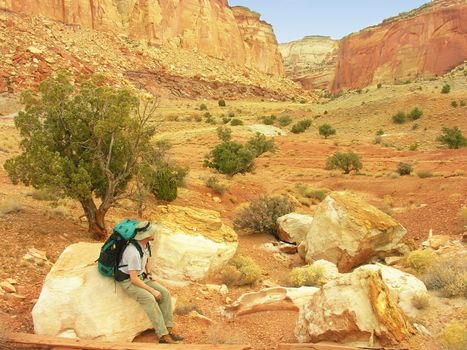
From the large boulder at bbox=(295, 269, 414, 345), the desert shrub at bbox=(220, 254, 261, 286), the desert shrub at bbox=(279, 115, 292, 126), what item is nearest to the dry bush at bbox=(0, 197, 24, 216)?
the desert shrub at bbox=(220, 254, 261, 286)

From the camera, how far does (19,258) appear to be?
736cm

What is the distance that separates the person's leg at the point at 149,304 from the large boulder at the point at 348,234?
456 centimetres

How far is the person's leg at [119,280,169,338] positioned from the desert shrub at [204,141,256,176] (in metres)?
14.4

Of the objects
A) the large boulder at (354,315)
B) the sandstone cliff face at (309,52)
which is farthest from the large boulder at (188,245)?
the sandstone cliff face at (309,52)

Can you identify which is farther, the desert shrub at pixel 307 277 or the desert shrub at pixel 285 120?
the desert shrub at pixel 285 120

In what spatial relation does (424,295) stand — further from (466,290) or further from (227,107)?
(227,107)

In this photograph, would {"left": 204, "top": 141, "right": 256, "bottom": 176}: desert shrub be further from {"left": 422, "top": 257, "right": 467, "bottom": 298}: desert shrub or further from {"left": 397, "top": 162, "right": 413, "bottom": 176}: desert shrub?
{"left": 422, "top": 257, "right": 467, "bottom": 298}: desert shrub

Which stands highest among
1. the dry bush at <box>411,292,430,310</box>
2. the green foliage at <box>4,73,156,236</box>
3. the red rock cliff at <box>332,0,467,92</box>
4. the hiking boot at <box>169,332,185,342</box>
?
the red rock cliff at <box>332,0,467,92</box>

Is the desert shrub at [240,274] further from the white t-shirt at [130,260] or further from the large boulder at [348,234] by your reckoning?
the white t-shirt at [130,260]

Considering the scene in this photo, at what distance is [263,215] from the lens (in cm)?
1181

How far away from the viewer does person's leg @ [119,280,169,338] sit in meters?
5.37

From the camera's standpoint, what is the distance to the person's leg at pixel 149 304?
17.6 ft

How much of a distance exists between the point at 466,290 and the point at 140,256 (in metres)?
4.25

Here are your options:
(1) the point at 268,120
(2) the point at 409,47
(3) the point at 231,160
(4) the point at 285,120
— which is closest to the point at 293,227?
(3) the point at 231,160
